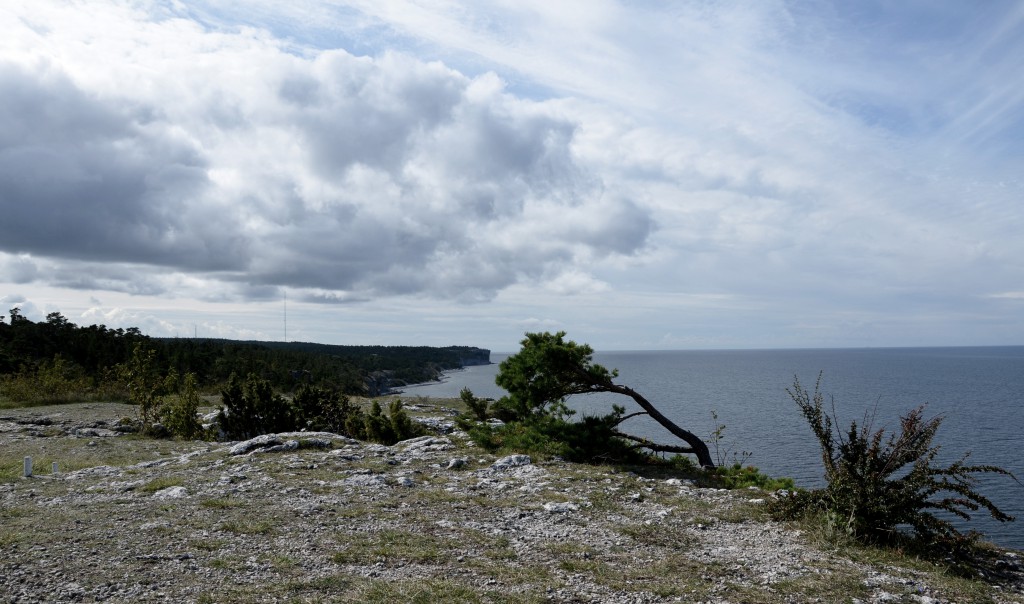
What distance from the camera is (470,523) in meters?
11.1

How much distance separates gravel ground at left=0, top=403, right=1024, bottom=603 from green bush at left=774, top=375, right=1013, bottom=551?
668 mm

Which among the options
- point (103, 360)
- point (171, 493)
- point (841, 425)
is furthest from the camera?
point (841, 425)

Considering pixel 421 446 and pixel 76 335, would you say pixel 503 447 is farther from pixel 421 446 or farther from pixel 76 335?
pixel 76 335

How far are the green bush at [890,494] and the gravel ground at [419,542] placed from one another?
668 millimetres

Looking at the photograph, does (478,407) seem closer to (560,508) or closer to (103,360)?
(560,508)

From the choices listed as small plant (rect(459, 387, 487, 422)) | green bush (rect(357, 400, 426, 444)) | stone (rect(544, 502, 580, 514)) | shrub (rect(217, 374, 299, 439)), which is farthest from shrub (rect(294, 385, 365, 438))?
stone (rect(544, 502, 580, 514))

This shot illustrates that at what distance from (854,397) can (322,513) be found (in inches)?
3624

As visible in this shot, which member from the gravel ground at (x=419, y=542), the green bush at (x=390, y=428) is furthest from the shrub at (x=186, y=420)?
the gravel ground at (x=419, y=542)

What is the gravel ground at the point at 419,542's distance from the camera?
25.7 ft

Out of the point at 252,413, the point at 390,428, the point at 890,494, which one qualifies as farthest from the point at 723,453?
the point at 890,494

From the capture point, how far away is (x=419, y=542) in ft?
32.2

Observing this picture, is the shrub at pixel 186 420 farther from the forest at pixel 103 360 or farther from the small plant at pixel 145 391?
the forest at pixel 103 360

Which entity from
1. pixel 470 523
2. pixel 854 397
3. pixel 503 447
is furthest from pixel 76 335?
pixel 854 397

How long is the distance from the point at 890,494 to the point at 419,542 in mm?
8115
